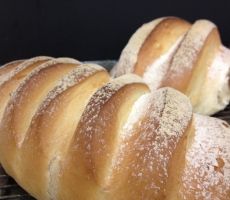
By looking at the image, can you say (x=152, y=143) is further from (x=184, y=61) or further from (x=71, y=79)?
(x=184, y=61)

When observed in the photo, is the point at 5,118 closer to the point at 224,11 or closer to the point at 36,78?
the point at 36,78

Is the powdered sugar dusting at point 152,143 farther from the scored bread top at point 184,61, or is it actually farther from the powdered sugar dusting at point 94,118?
the scored bread top at point 184,61

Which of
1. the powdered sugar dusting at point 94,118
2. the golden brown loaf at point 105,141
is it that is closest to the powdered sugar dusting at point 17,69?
the golden brown loaf at point 105,141

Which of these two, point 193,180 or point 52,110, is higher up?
point 52,110

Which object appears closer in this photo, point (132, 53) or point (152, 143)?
point (152, 143)

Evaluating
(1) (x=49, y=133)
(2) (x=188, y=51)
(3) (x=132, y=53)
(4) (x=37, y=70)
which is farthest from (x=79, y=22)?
(1) (x=49, y=133)

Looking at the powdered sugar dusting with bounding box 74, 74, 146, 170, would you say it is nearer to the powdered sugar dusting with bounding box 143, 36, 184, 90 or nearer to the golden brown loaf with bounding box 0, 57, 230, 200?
the golden brown loaf with bounding box 0, 57, 230, 200

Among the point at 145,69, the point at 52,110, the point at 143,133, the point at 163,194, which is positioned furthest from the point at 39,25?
the point at 163,194
